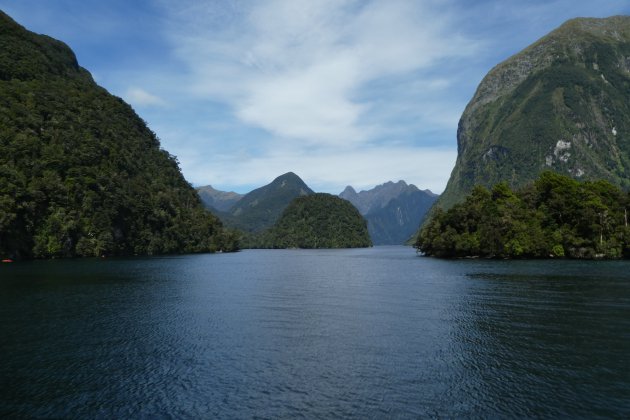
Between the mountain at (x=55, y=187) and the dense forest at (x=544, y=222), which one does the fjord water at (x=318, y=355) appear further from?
the mountain at (x=55, y=187)

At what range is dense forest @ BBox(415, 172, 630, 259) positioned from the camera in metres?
122

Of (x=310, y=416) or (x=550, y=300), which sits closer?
(x=310, y=416)

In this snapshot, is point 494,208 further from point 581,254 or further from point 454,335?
point 454,335

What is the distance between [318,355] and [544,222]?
128050 millimetres

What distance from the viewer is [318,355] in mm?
31281

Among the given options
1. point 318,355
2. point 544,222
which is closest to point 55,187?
point 318,355

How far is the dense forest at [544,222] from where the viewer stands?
122 metres

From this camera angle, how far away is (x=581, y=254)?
414ft

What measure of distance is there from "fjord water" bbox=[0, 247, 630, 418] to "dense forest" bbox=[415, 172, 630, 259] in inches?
2969

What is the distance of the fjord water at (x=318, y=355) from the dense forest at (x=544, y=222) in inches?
2969

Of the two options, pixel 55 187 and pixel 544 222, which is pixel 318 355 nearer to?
pixel 544 222

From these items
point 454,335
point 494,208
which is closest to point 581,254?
point 494,208

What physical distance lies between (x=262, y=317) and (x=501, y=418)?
28834mm

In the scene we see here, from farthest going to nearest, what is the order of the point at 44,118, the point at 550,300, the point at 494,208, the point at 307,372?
the point at 44,118 < the point at 494,208 < the point at 550,300 < the point at 307,372
